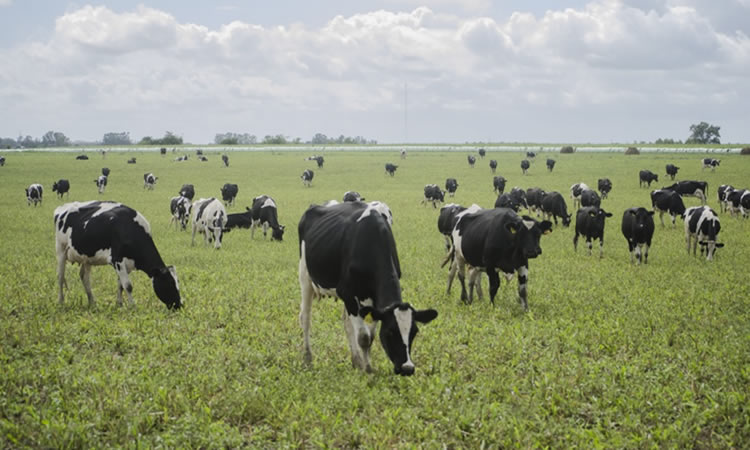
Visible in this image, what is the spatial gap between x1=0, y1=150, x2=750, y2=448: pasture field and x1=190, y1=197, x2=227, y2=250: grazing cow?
5619 mm

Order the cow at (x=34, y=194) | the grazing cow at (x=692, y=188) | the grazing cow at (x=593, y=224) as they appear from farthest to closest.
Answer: the cow at (x=34, y=194)
the grazing cow at (x=692, y=188)
the grazing cow at (x=593, y=224)

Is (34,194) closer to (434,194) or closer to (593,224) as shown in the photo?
(434,194)

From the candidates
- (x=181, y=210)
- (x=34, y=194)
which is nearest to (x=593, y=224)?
(x=181, y=210)

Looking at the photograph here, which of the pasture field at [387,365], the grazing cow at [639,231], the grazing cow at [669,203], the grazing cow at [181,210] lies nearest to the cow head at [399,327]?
the pasture field at [387,365]

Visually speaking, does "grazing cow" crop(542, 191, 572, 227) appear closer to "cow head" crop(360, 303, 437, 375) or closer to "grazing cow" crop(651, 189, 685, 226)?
"grazing cow" crop(651, 189, 685, 226)

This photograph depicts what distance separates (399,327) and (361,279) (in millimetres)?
975

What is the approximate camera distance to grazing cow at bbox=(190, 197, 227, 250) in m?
23.2

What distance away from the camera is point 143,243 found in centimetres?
1218

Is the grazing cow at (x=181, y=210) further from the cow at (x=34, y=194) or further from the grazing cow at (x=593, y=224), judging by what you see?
the grazing cow at (x=593, y=224)

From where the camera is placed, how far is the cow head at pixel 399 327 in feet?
22.6

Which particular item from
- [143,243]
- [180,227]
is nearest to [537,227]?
[143,243]

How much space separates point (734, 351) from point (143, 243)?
10743 mm

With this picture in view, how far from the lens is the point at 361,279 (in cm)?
761

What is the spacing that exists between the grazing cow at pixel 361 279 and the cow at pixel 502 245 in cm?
451
